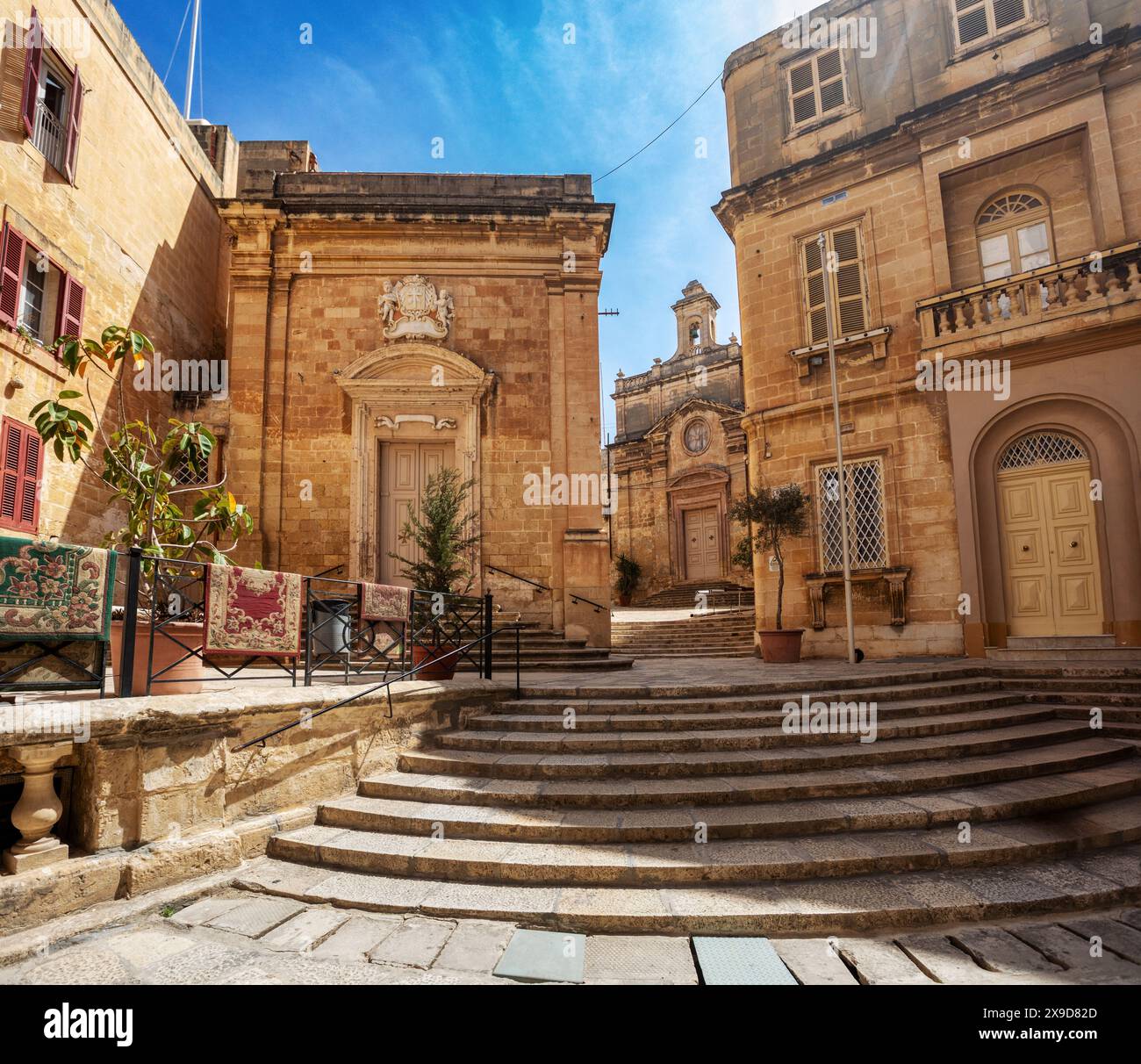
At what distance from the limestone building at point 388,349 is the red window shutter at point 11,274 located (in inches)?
93.9

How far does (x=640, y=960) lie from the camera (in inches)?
115

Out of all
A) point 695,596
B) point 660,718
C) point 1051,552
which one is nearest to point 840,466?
point 1051,552

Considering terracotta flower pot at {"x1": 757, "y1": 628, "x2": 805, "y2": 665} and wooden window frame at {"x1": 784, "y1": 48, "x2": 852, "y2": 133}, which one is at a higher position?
wooden window frame at {"x1": 784, "y1": 48, "x2": 852, "y2": 133}

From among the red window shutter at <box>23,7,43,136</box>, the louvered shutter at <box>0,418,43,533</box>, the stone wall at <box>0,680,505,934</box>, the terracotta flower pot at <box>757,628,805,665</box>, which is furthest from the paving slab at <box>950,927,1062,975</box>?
the red window shutter at <box>23,7,43,136</box>

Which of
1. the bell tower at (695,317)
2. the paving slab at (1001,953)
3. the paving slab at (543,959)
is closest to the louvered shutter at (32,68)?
the paving slab at (543,959)

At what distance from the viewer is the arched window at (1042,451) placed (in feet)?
29.0

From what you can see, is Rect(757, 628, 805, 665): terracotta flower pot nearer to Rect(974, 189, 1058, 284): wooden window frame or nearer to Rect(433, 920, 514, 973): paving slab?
Rect(974, 189, 1058, 284): wooden window frame

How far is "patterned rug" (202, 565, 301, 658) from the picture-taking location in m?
4.49

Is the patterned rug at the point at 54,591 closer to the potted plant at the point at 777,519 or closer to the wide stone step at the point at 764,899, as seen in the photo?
the wide stone step at the point at 764,899

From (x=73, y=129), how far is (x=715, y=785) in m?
11.2

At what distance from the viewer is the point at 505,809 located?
4391 mm

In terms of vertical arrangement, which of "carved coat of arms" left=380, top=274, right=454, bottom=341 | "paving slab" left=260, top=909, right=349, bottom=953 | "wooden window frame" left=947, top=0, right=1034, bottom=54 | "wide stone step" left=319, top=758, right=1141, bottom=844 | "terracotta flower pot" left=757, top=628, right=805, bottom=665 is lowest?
"paving slab" left=260, top=909, right=349, bottom=953

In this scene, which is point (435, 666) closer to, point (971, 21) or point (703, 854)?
point (703, 854)

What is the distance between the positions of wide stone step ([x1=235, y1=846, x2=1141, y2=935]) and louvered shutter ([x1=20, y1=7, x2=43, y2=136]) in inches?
367
